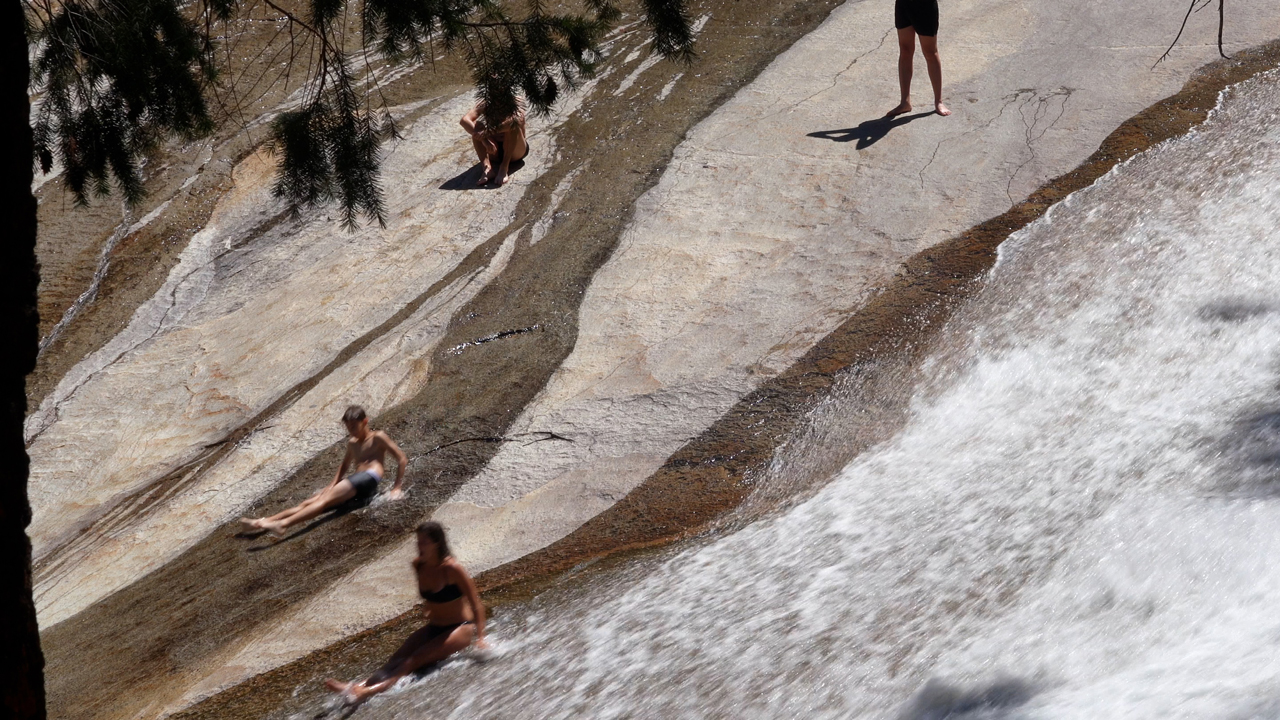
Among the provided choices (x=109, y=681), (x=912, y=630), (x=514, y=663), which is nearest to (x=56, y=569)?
(x=109, y=681)

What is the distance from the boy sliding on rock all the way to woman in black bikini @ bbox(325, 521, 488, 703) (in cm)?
170

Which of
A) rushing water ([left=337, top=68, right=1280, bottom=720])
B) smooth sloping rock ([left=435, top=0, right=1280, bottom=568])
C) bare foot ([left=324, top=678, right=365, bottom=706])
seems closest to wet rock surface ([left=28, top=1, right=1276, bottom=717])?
smooth sloping rock ([left=435, top=0, right=1280, bottom=568])

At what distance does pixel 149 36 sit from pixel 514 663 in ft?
11.9

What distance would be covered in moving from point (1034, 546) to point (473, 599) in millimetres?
2940

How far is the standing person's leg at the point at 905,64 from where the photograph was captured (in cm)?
988

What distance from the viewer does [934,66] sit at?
32.8ft

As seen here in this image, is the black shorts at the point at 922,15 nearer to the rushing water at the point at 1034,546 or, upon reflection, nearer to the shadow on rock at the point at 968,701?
the rushing water at the point at 1034,546

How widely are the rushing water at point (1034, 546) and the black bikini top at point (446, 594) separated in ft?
1.14

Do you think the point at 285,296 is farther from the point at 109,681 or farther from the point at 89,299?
the point at 109,681

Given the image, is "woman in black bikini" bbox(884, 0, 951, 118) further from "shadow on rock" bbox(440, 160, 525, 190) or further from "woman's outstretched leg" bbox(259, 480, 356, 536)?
"woman's outstretched leg" bbox(259, 480, 356, 536)

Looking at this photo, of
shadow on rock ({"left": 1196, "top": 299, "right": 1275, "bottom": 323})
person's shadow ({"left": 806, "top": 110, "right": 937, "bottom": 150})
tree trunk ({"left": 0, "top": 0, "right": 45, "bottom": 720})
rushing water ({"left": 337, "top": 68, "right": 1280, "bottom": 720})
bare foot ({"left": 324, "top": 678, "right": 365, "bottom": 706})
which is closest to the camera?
tree trunk ({"left": 0, "top": 0, "right": 45, "bottom": 720})

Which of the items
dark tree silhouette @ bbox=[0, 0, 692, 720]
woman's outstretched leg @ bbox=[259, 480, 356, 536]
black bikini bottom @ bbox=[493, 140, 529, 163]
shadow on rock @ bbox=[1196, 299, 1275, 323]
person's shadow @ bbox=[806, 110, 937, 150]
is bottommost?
shadow on rock @ bbox=[1196, 299, 1275, 323]

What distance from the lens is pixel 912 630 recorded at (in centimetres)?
454

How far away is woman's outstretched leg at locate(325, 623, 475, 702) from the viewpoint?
5863 mm
